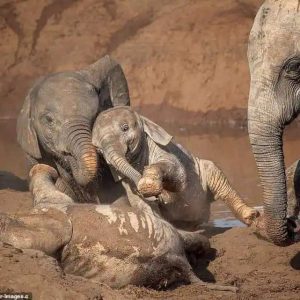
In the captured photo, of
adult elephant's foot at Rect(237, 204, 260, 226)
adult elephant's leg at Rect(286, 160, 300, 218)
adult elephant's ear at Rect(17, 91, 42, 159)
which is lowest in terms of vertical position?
adult elephant's foot at Rect(237, 204, 260, 226)

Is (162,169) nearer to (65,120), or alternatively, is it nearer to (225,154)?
(65,120)

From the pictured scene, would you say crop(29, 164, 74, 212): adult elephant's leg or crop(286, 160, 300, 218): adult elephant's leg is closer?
crop(29, 164, 74, 212): adult elephant's leg

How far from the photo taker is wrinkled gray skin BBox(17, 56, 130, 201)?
761 centimetres

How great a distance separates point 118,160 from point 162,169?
0.37 meters

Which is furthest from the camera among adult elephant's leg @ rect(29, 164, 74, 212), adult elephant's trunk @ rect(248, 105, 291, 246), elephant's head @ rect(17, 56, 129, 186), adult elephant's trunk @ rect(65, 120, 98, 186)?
elephant's head @ rect(17, 56, 129, 186)

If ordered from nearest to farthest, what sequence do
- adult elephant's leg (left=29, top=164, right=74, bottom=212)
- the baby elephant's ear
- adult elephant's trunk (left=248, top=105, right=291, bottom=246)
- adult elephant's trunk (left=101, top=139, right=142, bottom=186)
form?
adult elephant's trunk (left=248, top=105, right=291, bottom=246) < adult elephant's leg (left=29, top=164, right=74, bottom=212) < adult elephant's trunk (left=101, top=139, right=142, bottom=186) < the baby elephant's ear

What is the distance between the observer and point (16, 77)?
2116 cm

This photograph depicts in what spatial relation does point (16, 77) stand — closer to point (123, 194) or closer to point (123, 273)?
point (123, 194)

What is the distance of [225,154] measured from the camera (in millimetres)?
14219

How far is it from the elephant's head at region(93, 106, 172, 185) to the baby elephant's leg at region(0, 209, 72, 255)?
1421 mm

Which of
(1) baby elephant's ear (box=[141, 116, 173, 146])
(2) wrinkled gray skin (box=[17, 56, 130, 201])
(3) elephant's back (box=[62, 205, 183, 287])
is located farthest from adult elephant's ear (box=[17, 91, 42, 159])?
(3) elephant's back (box=[62, 205, 183, 287])

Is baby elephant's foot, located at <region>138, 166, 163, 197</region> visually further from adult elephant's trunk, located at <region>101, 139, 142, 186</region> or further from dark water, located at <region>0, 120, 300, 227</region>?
dark water, located at <region>0, 120, 300, 227</region>

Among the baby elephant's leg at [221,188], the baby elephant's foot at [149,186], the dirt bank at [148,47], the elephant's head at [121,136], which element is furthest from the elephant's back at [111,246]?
the dirt bank at [148,47]


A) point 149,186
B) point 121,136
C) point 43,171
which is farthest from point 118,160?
point 43,171
